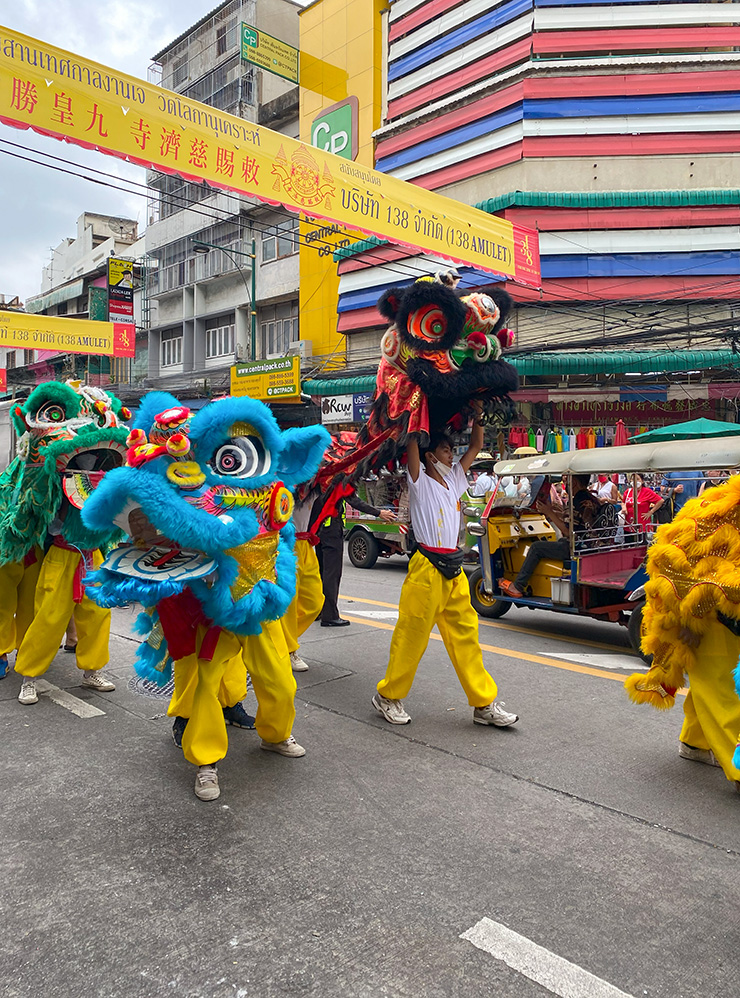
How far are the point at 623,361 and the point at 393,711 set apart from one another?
14.2 metres

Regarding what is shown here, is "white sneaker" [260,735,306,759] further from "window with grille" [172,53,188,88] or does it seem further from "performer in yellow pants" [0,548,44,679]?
"window with grille" [172,53,188,88]

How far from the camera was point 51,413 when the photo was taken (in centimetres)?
496

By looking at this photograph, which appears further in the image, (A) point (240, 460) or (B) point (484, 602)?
(B) point (484, 602)

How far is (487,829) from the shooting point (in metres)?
3.07

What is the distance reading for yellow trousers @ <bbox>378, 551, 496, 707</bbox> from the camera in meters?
4.22

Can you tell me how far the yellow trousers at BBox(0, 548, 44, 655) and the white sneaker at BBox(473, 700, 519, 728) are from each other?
318 centimetres

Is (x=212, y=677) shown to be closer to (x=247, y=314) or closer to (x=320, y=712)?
(x=320, y=712)

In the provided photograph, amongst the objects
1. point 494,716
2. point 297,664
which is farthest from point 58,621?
point 494,716

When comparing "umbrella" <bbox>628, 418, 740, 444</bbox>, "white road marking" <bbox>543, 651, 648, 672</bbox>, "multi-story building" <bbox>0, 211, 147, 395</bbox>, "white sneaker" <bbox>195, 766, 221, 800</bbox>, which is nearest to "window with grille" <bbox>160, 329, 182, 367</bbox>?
"multi-story building" <bbox>0, 211, 147, 395</bbox>

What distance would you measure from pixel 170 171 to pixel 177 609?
4.83 meters

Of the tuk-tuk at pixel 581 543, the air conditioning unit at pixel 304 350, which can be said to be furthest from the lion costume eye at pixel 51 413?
the air conditioning unit at pixel 304 350

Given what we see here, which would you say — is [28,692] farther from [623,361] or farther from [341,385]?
[341,385]

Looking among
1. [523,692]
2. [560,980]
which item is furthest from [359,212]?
[560,980]

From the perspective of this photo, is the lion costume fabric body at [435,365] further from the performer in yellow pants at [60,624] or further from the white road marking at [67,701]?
the white road marking at [67,701]
